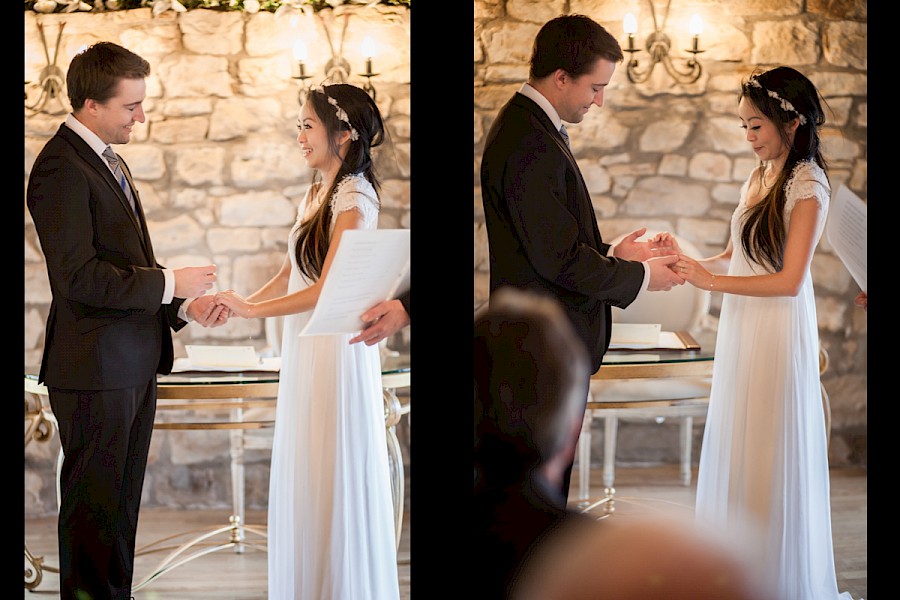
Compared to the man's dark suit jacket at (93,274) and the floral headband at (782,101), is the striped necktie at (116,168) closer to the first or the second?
the man's dark suit jacket at (93,274)

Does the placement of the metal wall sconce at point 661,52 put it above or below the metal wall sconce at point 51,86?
above

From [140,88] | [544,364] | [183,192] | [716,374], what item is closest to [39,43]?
[140,88]

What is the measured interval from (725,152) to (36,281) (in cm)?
169

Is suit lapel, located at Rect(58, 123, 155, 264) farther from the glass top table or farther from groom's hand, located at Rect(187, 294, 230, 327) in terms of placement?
the glass top table

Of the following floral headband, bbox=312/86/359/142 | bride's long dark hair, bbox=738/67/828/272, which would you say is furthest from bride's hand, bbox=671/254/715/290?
floral headband, bbox=312/86/359/142

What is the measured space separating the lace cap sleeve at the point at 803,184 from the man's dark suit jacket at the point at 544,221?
15.8 inches

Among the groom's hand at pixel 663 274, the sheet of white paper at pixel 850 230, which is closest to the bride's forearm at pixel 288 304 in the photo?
the groom's hand at pixel 663 274

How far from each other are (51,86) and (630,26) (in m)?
1.39

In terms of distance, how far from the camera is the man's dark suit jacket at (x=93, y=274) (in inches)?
85.7

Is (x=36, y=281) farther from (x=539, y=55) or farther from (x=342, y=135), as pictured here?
(x=539, y=55)

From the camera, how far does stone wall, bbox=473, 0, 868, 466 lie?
227 centimetres

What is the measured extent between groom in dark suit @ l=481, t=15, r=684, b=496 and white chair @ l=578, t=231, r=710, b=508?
0.03 m

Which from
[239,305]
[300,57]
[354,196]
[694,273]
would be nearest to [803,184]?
[694,273]

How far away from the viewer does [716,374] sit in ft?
7.61
